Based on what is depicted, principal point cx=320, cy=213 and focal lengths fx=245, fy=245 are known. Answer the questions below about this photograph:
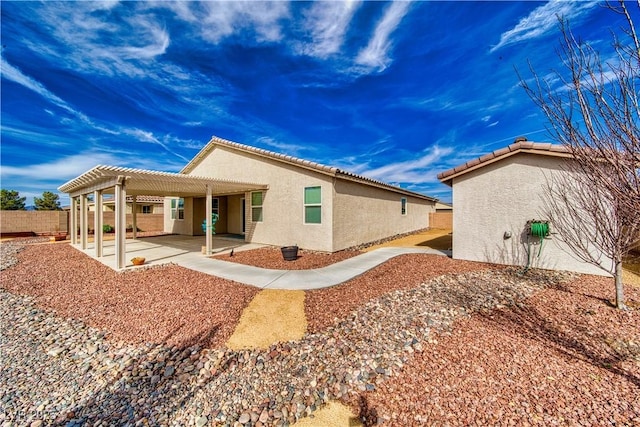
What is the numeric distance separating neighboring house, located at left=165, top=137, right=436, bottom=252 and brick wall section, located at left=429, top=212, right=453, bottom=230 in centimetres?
778

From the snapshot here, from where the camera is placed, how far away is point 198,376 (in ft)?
10.8

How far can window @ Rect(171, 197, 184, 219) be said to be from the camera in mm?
18781

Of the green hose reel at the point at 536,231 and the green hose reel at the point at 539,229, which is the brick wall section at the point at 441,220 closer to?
the green hose reel at the point at 536,231

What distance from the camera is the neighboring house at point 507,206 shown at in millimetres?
7344

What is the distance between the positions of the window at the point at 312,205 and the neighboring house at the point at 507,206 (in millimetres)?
4896

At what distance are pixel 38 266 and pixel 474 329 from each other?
13750mm

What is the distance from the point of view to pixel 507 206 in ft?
26.5

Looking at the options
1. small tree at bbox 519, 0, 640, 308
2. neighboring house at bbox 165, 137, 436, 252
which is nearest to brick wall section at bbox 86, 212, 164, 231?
neighboring house at bbox 165, 137, 436, 252

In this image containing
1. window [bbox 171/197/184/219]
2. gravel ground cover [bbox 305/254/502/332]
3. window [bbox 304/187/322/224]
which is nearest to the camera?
gravel ground cover [bbox 305/254/502/332]

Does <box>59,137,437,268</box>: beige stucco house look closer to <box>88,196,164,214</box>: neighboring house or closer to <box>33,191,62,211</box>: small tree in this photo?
<box>88,196,164,214</box>: neighboring house

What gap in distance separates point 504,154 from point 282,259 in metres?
8.40

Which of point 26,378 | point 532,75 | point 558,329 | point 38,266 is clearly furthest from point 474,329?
point 38,266

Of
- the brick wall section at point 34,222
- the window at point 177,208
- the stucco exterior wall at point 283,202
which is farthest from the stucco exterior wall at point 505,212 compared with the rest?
the brick wall section at point 34,222

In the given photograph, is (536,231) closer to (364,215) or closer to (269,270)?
(364,215)
